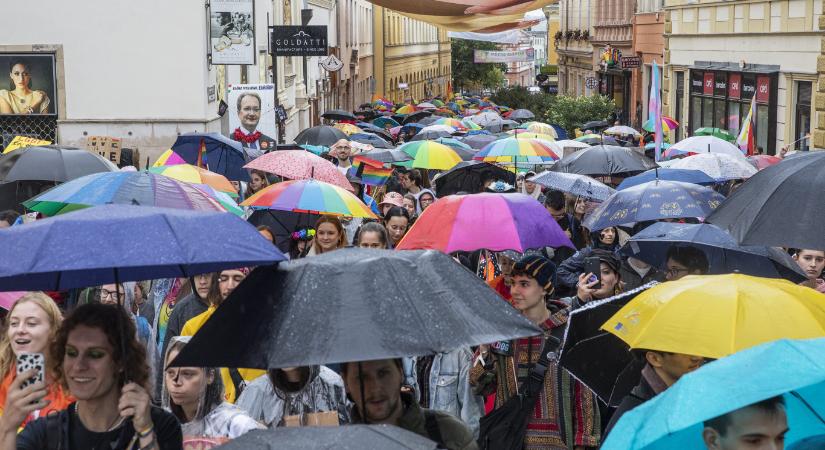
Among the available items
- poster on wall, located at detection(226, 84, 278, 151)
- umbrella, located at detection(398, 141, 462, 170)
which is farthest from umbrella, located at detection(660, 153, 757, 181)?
poster on wall, located at detection(226, 84, 278, 151)

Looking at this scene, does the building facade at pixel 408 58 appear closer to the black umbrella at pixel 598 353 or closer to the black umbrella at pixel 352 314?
the black umbrella at pixel 598 353

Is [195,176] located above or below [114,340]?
below

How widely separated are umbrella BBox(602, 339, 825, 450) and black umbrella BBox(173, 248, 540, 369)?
2.70ft

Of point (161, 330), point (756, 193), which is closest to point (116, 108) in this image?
point (161, 330)

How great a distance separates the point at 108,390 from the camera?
14.1 ft

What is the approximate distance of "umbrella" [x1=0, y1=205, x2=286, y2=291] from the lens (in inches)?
167

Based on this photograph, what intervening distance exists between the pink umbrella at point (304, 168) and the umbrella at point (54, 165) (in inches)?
72.6

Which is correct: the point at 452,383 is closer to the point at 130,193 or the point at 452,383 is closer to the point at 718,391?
the point at 130,193

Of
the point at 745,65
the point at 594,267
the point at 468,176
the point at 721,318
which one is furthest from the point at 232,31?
the point at 721,318

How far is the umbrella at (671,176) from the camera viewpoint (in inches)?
493

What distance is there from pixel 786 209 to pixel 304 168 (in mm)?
6409

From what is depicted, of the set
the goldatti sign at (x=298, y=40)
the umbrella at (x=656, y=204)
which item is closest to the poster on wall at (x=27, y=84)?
the goldatti sign at (x=298, y=40)

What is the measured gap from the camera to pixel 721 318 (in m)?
5.21

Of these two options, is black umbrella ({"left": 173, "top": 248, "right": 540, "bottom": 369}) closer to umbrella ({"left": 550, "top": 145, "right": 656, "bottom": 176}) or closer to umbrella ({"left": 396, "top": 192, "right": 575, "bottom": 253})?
umbrella ({"left": 396, "top": 192, "right": 575, "bottom": 253})
